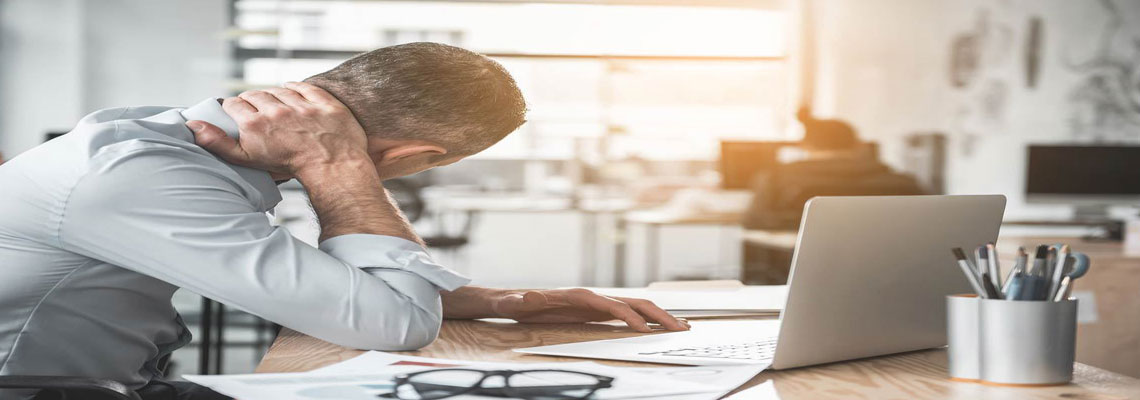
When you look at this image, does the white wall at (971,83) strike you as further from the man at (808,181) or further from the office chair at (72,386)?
the office chair at (72,386)

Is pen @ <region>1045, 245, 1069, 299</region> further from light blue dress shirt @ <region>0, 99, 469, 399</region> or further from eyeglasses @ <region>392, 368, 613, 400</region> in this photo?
light blue dress shirt @ <region>0, 99, 469, 399</region>

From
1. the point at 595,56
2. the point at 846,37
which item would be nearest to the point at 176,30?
the point at 595,56

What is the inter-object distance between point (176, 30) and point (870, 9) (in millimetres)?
3608

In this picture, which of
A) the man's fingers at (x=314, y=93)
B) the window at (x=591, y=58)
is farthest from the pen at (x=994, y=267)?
the window at (x=591, y=58)

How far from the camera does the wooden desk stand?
803mm

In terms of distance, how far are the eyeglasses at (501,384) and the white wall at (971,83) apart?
4.66m

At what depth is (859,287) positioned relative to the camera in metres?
0.91

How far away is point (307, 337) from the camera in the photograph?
1.08m

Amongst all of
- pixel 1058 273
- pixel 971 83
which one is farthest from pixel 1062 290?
pixel 971 83

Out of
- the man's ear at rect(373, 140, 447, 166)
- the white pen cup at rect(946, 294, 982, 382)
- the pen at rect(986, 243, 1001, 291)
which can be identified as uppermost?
the man's ear at rect(373, 140, 447, 166)

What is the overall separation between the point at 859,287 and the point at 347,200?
20.6 inches

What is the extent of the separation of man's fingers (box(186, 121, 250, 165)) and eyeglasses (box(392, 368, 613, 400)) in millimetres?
344

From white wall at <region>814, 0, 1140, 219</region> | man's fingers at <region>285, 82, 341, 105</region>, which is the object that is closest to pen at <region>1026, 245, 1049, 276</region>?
man's fingers at <region>285, 82, 341, 105</region>

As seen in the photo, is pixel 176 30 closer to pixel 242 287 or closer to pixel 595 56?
pixel 595 56
